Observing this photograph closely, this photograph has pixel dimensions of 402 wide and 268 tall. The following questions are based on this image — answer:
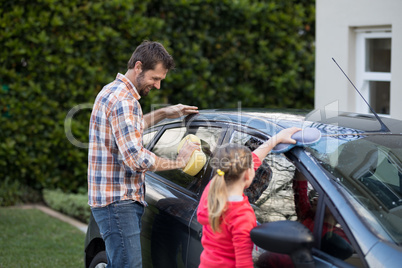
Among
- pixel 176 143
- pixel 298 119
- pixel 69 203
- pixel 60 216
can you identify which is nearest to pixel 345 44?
pixel 176 143

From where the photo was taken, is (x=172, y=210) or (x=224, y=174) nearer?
(x=224, y=174)

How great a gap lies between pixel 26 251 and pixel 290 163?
3864mm

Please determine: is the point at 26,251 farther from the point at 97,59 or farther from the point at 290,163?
the point at 290,163

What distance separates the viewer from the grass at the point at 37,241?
215 inches

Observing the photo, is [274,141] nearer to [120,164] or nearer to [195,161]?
[195,161]

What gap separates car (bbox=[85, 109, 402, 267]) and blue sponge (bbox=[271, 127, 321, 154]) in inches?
1.2

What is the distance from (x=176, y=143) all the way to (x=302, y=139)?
4.36 feet

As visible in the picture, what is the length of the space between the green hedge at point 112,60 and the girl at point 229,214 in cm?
538

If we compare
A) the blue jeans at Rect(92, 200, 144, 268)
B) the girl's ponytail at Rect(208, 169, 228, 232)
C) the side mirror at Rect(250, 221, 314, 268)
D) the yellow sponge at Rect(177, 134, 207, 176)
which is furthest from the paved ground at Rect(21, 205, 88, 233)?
the side mirror at Rect(250, 221, 314, 268)

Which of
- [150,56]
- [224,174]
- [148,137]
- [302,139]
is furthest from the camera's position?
[148,137]

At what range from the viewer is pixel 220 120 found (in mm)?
3469

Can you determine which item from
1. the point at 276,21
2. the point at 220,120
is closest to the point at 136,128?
the point at 220,120

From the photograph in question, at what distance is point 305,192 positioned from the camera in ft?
8.91

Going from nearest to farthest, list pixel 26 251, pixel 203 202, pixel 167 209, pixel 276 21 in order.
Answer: pixel 203 202 < pixel 167 209 < pixel 26 251 < pixel 276 21
